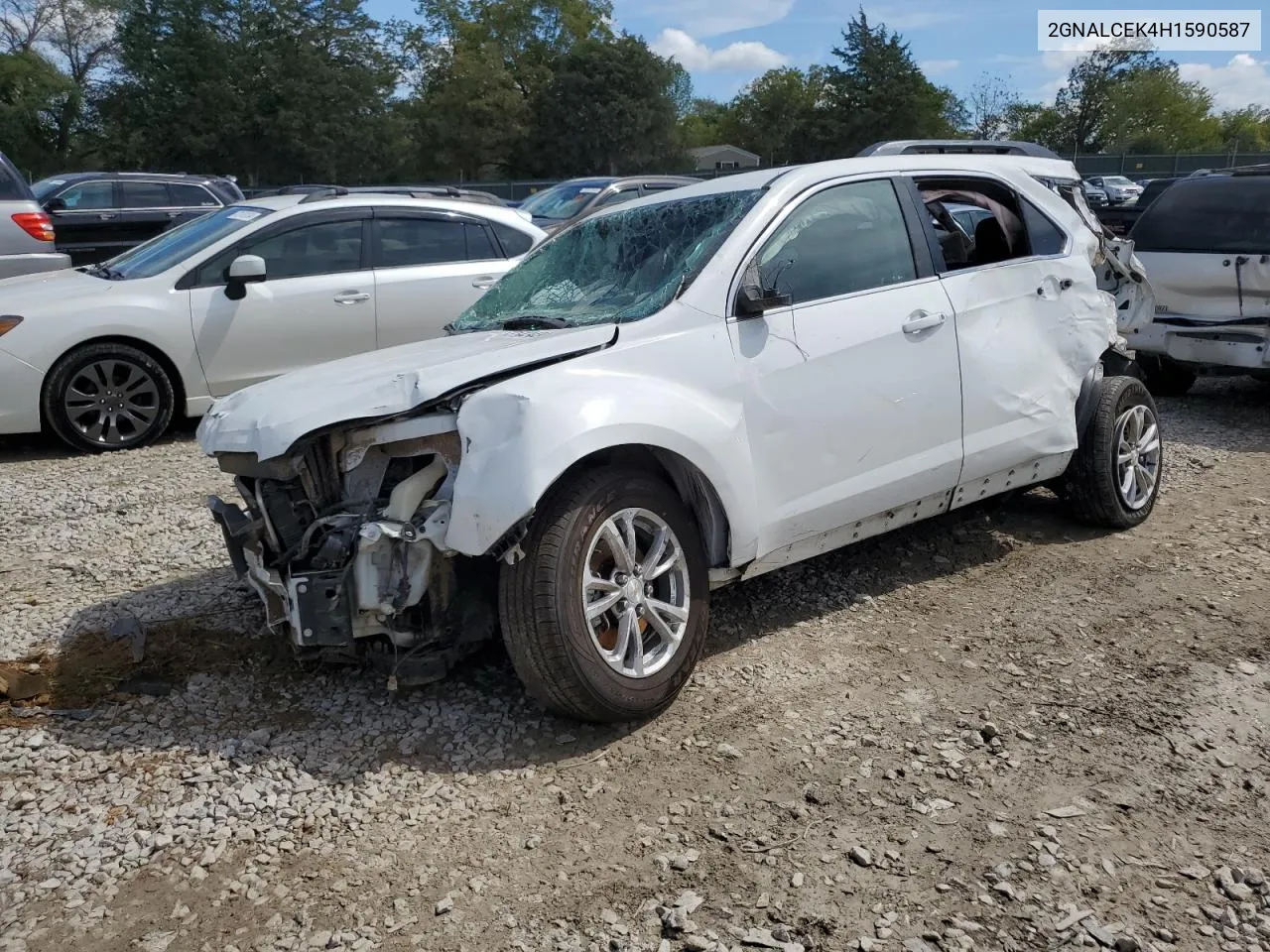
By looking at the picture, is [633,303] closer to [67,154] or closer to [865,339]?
[865,339]

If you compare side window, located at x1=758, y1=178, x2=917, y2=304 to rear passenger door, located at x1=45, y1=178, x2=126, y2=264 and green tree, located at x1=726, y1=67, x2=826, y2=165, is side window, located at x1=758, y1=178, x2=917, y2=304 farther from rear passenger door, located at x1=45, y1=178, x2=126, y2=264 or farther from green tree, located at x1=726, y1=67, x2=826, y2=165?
green tree, located at x1=726, y1=67, x2=826, y2=165

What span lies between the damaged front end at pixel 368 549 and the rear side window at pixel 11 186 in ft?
24.7

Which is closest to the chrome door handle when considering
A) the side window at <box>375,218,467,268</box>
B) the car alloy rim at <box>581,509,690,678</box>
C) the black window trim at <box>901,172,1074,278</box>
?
the black window trim at <box>901,172,1074,278</box>

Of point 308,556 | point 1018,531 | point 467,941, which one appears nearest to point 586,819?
point 467,941

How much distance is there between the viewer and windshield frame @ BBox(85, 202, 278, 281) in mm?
7836

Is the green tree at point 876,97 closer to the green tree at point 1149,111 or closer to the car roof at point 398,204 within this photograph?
the green tree at point 1149,111

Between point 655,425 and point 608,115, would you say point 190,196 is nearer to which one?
point 655,425

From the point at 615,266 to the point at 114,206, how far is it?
42.0ft

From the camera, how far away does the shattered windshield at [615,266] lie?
13.6ft

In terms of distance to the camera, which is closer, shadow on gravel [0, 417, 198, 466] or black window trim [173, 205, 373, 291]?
shadow on gravel [0, 417, 198, 466]

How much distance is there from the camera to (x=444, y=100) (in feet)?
202

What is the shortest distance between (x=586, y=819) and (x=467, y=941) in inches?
23.1

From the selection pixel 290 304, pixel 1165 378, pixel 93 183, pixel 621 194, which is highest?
pixel 93 183

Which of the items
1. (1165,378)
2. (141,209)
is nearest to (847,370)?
(1165,378)
